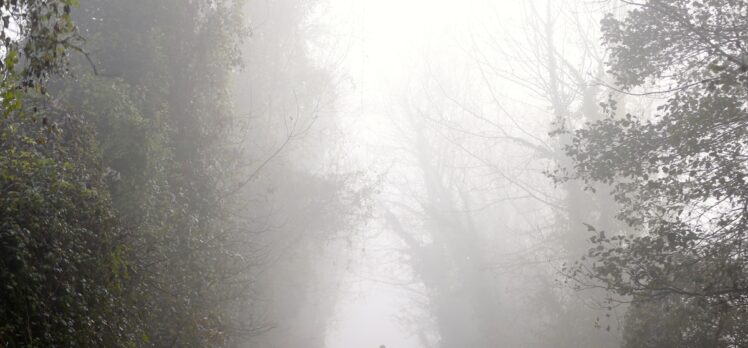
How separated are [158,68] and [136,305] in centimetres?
518

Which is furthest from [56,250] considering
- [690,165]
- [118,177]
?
[690,165]

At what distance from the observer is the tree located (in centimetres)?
771

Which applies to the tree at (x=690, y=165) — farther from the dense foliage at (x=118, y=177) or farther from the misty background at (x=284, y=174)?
the dense foliage at (x=118, y=177)

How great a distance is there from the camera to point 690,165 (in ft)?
27.0

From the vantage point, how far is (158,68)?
37.1ft

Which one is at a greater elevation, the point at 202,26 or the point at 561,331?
the point at 202,26

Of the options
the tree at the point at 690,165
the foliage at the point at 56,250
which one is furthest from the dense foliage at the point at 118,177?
the tree at the point at 690,165

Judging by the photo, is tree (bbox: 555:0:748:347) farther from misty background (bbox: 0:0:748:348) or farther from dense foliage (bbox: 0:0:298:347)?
dense foliage (bbox: 0:0:298:347)

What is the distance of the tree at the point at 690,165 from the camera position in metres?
7.71

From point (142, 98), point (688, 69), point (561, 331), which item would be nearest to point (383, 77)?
point (561, 331)

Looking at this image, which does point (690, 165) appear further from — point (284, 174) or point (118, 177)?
point (284, 174)

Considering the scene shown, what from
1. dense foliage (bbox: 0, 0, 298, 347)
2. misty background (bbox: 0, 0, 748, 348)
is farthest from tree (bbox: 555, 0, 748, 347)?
dense foliage (bbox: 0, 0, 298, 347)

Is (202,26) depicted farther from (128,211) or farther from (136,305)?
(136,305)

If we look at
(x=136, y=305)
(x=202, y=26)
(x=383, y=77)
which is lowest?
(x=136, y=305)
